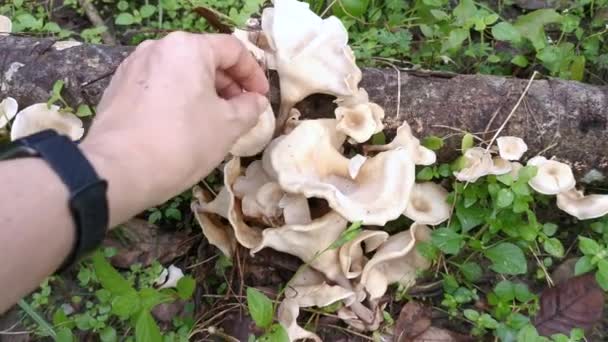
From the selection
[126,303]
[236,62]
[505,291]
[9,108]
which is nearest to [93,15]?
[9,108]

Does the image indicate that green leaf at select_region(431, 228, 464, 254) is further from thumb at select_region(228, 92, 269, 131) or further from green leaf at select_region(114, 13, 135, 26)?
green leaf at select_region(114, 13, 135, 26)

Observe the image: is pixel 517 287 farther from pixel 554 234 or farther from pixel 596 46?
pixel 596 46

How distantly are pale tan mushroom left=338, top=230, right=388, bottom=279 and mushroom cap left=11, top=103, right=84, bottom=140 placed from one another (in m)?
1.35

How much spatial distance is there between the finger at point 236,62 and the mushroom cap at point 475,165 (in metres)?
1.01

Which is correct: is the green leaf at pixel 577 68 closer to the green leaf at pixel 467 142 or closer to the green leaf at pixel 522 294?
the green leaf at pixel 467 142

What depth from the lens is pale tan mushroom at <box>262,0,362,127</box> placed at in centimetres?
263

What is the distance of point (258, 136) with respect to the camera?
259 centimetres

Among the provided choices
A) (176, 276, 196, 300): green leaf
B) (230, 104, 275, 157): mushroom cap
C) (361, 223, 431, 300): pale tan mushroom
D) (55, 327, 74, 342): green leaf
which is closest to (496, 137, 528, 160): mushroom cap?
(361, 223, 431, 300): pale tan mushroom

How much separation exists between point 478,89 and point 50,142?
6.75ft

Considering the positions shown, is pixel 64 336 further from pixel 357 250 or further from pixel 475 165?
pixel 475 165

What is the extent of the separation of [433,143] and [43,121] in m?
1.82

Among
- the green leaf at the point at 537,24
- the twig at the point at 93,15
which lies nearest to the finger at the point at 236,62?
the green leaf at the point at 537,24

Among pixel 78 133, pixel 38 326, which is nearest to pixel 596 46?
pixel 78 133

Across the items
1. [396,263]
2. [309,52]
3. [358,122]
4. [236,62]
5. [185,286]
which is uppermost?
[236,62]
